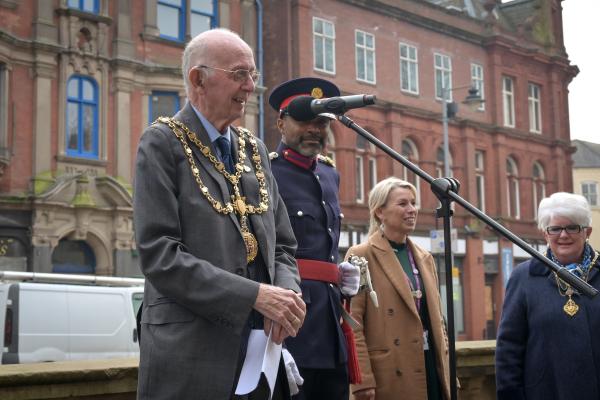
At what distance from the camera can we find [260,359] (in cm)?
328

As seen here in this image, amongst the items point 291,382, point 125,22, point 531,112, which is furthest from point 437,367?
point 531,112

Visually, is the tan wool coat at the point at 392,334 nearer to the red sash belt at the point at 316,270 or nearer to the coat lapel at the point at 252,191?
the red sash belt at the point at 316,270

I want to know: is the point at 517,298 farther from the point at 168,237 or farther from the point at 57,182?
the point at 57,182

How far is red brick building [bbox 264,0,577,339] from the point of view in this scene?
92.3 feet

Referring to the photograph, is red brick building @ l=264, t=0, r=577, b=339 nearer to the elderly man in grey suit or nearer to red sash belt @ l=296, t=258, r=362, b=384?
red sash belt @ l=296, t=258, r=362, b=384

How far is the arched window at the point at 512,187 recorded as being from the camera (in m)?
35.5

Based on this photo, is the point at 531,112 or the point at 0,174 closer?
the point at 0,174

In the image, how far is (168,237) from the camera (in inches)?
124

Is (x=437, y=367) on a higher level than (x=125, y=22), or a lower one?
lower

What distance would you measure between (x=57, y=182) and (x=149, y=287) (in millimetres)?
17937

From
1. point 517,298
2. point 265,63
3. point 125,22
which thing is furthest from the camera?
point 265,63

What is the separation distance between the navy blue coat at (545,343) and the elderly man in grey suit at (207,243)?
188cm

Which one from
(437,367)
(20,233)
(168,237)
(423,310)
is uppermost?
(20,233)

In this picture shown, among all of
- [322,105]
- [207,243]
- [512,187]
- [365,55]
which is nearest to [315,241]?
[322,105]
